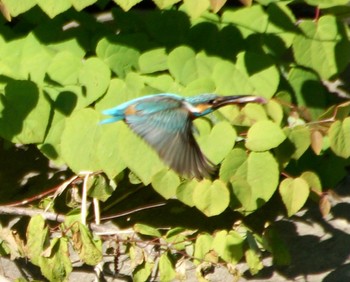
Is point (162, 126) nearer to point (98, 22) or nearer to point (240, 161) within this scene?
point (240, 161)

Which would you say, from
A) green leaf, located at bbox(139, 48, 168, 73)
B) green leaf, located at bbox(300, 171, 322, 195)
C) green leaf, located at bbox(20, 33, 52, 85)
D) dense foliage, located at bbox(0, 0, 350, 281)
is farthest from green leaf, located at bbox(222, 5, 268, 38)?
green leaf, located at bbox(20, 33, 52, 85)

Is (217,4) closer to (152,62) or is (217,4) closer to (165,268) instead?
(152,62)

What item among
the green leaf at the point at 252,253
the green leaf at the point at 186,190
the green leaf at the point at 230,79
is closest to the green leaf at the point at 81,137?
the green leaf at the point at 186,190

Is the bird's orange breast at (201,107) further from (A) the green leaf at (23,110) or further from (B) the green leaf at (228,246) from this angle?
(B) the green leaf at (228,246)

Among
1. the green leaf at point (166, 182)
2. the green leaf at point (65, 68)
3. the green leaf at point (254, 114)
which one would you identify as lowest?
the green leaf at point (166, 182)

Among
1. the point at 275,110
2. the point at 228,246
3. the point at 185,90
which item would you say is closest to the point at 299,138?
the point at 275,110

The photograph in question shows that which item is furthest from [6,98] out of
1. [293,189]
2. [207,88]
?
[293,189]
